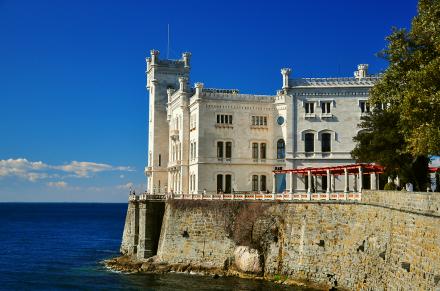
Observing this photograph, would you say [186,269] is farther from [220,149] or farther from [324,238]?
[220,149]

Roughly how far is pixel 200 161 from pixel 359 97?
19.0 meters

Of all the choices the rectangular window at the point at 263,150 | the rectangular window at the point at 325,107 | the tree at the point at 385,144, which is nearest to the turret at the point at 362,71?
the rectangular window at the point at 325,107

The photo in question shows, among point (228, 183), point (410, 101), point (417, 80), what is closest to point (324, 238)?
point (410, 101)

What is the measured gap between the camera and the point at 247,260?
166ft

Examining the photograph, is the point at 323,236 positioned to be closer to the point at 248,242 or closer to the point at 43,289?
the point at 248,242

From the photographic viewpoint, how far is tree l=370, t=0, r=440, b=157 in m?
32.8

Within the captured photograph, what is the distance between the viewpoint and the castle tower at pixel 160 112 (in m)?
76.2

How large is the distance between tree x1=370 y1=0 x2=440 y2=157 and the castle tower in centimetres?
4141

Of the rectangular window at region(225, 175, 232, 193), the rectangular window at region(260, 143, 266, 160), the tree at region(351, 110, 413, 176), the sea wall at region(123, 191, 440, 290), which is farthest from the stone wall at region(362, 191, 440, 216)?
the rectangular window at region(225, 175, 232, 193)

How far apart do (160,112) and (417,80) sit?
47.2m

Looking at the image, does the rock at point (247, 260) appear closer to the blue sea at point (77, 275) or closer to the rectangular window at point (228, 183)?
the blue sea at point (77, 275)

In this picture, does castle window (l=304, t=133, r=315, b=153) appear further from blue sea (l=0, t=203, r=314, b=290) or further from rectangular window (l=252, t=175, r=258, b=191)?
blue sea (l=0, t=203, r=314, b=290)

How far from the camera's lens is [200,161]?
6362 cm

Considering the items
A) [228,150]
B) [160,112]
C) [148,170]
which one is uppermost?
[160,112]
